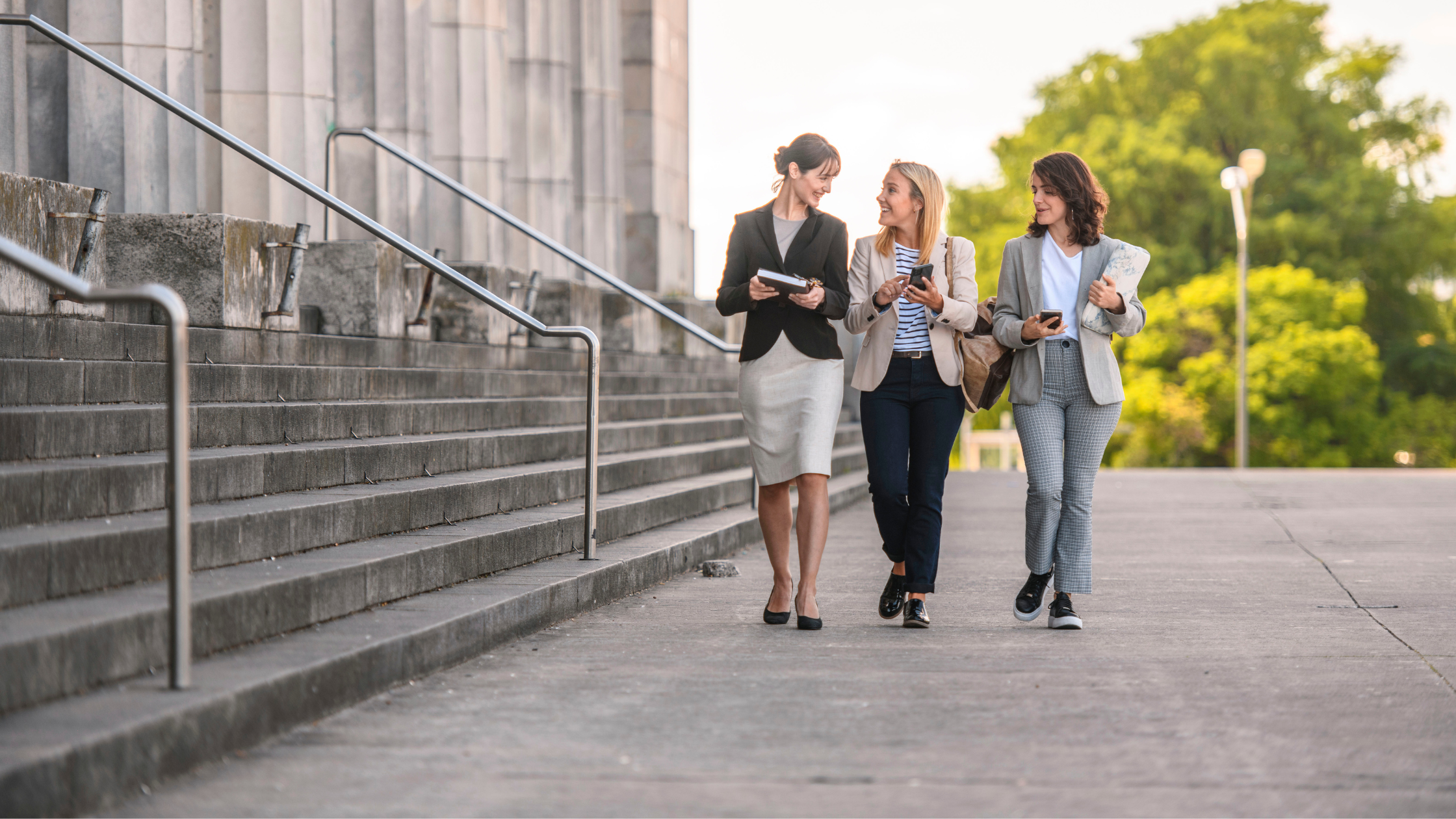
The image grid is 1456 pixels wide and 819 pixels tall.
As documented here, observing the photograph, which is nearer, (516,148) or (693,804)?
(693,804)

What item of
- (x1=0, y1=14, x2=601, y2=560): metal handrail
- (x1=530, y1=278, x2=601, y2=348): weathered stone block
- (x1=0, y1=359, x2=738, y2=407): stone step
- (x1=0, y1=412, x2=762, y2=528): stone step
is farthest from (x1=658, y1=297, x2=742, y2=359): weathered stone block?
(x1=0, y1=14, x2=601, y2=560): metal handrail

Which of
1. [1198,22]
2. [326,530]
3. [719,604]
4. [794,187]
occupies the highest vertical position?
[1198,22]

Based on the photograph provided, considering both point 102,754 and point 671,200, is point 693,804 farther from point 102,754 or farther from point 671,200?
point 671,200

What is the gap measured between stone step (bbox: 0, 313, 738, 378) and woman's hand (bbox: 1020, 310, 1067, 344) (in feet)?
11.4

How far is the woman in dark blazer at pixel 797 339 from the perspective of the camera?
6438 mm

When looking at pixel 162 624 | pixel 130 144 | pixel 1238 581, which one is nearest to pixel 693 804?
pixel 162 624

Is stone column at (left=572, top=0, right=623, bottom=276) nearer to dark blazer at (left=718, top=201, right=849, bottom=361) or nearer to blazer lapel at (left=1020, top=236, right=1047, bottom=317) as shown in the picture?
dark blazer at (left=718, top=201, right=849, bottom=361)

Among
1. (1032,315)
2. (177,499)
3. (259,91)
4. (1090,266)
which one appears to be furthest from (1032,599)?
(259,91)

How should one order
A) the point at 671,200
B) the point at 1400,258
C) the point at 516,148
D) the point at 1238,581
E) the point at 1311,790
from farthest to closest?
the point at 1400,258, the point at 671,200, the point at 516,148, the point at 1238,581, the point at 1311,790

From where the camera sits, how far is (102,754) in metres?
3.66

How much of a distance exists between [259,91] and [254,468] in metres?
6.36

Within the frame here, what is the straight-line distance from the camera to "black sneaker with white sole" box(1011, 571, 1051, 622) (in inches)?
263

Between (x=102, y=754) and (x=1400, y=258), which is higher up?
(x=1400, y=258)

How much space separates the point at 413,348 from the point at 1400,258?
36661mm
